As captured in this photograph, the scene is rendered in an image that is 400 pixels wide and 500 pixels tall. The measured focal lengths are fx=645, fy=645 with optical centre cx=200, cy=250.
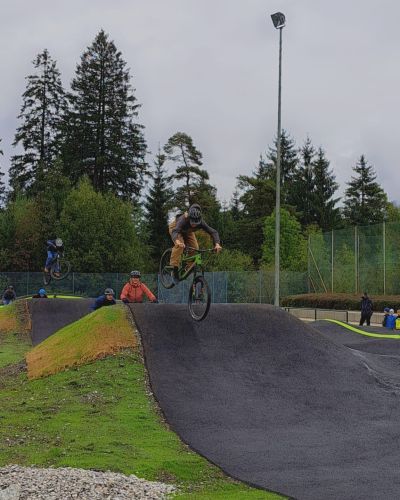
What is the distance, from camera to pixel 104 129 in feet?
213

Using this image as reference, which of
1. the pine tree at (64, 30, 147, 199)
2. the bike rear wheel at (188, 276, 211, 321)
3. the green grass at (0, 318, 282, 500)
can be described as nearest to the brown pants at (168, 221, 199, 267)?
the bike rear wheel at (188, 276, 211, 321)

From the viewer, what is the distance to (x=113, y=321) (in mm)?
15250

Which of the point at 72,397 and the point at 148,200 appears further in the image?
the point at 148,200

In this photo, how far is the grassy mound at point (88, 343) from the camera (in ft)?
47.0

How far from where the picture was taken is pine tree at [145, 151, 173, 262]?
67062 mm

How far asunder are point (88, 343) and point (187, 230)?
3451mm

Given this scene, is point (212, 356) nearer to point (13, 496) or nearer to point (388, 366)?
point (388, 366)

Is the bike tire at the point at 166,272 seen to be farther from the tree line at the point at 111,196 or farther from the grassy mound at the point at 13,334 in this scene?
the tree line at the point at 111,196

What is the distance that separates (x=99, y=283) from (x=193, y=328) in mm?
32895

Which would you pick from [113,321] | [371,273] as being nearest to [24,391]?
[113,321]

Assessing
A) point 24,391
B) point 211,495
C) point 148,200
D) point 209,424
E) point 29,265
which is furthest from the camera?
point 148,200

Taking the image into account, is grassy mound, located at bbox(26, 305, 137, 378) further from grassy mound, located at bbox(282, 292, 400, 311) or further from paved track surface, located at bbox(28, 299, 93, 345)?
grassy mound, located at bbox(282, 292, 400, 311)

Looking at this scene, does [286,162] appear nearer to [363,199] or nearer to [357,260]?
[363,199]

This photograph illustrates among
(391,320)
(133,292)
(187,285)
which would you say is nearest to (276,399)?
(133,292)
